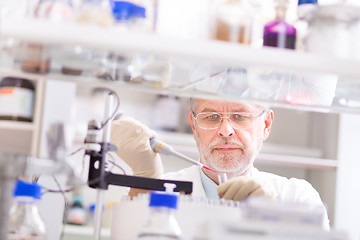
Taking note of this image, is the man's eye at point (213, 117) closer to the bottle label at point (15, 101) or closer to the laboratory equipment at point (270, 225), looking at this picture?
the bottle label at point (15, 101)

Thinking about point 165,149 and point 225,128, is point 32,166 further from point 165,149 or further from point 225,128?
point 225,128

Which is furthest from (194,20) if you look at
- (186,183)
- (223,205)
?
(186,183)

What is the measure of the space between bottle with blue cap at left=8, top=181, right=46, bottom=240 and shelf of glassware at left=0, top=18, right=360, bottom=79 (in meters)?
0.29

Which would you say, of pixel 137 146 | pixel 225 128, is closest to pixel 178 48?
pixel 137 146

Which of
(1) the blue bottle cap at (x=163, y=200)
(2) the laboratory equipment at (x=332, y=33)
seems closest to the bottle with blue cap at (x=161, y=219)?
(1) the blue bottle cap at (x=163, y=200)

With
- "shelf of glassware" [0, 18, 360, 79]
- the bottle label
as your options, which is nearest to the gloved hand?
"shelf of glassware" [0, 18, 360, 79]

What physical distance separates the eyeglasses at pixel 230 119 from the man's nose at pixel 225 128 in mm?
10

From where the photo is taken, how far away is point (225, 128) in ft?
6.75

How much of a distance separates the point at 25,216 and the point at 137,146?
0.83m

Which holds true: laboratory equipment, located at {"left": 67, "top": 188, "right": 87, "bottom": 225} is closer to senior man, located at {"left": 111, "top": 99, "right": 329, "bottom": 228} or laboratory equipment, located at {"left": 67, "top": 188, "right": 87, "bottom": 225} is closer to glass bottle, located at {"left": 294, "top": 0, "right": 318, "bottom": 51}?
senior man, located at {"left": 111, "top": 99, "right": 329, "bottom": 228}

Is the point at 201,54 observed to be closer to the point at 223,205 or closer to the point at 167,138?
the point at 223,205

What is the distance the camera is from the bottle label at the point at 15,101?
2479 mm

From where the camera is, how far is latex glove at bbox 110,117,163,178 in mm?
1856

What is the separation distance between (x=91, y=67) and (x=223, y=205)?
419 millimetres
